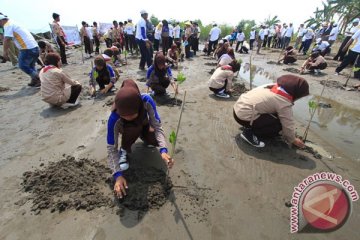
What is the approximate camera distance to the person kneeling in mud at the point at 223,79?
5.32 meters

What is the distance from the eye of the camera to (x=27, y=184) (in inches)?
98.0

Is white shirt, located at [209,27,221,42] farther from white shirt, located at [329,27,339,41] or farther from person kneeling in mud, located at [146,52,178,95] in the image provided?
person kneeling in mud, located at [146,52,178,95]

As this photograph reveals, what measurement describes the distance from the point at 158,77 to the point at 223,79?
162 cm

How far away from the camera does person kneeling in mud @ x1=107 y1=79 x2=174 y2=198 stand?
6.96ft

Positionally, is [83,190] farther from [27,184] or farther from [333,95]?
[333,95]

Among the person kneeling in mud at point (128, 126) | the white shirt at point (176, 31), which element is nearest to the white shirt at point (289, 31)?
the white shirt at point (176, 31)

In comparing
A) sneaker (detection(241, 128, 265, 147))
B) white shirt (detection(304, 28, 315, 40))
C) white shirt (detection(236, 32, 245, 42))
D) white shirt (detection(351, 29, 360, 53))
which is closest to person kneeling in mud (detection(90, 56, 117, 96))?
sneaker (detection(241, 128, 265, 147))

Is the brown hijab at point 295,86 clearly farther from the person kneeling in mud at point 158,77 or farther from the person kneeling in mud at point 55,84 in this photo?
the person kneeling in mud at point 55,84

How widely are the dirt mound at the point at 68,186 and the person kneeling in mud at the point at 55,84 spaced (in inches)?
82.1

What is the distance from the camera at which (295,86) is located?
9.37 ft

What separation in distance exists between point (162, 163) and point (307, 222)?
1.80 metres

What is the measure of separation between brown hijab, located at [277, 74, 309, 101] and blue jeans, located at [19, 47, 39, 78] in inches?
249

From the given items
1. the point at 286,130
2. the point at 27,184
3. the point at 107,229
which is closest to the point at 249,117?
the point at 286,130

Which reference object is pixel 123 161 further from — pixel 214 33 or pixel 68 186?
pixel 214 33
